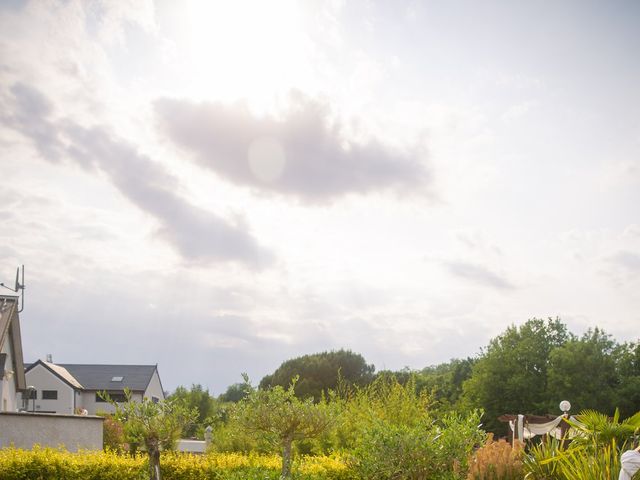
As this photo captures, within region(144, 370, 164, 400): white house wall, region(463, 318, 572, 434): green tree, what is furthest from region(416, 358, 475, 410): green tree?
region(144, 370, 164, 400): white house wall

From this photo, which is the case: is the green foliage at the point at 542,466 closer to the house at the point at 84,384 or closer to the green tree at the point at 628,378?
the green tree at the point at 628,378

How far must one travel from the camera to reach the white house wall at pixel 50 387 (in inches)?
2028

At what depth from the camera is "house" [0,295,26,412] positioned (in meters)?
24.5

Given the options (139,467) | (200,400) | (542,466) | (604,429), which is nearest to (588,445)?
(604,429)

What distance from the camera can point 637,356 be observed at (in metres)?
44.7

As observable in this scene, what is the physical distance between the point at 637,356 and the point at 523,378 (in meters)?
7.99

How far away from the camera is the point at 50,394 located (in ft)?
172

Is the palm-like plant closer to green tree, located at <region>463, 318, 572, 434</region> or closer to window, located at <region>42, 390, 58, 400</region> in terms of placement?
green tree, located at <region>463, 318, 572, 434</region>

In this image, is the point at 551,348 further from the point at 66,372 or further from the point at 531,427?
the point at 66,372

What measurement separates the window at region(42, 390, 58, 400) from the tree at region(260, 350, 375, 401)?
59.4 feet

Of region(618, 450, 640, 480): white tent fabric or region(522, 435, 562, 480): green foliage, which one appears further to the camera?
region(522, 435, 562, 480): green foliage

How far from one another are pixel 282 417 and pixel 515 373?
3769 centimetres

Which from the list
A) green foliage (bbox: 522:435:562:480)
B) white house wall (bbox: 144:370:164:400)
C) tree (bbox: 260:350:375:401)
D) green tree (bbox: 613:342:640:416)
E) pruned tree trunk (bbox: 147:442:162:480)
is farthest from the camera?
tree (bbox: 260:350:375:401)

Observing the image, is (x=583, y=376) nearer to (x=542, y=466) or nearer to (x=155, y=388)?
(x=542, y=466)
